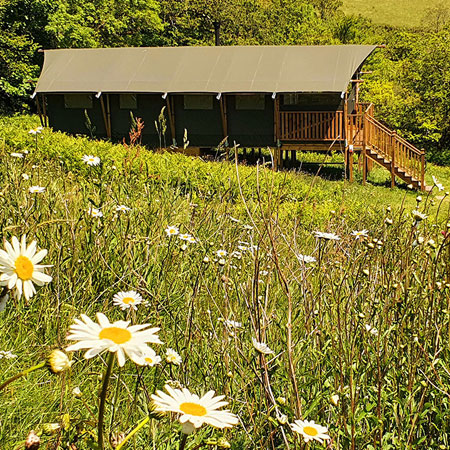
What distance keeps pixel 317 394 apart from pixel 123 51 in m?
20.9

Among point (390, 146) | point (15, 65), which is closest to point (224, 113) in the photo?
point (390, 146)

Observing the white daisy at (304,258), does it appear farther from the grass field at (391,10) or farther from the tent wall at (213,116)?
the grass field at (391,10)

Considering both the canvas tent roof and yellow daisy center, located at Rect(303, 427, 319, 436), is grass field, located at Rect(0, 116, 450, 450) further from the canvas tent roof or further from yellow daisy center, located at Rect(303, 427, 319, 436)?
the canvas tent roof

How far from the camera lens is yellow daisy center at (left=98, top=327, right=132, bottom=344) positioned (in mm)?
834

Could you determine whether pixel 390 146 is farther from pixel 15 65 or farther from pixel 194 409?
pixel 194 409

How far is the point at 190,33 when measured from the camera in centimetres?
3394

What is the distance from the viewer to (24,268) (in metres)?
0.97

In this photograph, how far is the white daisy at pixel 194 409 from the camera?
84cm

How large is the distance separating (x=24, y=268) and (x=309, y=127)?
18403 millimetres

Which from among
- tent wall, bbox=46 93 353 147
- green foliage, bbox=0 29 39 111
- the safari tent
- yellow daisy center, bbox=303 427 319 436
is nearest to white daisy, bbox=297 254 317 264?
yellow daisy center, bbox=303 427 319 436

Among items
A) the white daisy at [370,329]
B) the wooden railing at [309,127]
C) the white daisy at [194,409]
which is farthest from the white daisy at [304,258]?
the wooden railing at [309,127]

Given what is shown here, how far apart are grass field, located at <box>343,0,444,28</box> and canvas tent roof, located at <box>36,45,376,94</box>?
52.7 meters

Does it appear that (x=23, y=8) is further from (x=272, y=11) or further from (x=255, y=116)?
(x=272, y=11)

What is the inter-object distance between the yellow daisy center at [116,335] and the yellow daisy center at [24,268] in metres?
0.19
